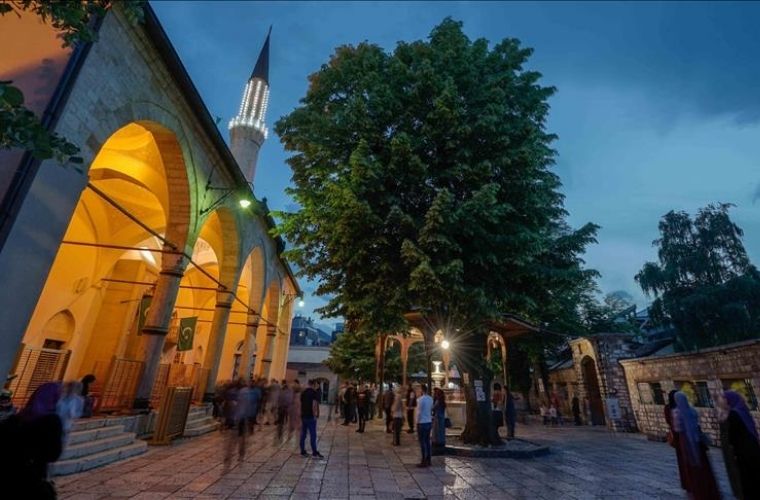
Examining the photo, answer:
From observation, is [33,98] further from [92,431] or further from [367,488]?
[367,488]

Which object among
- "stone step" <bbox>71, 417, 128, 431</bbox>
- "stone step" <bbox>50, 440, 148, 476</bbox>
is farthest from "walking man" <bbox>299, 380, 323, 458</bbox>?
"stone step" <bbox>71, 417, 128, 431</bbox>

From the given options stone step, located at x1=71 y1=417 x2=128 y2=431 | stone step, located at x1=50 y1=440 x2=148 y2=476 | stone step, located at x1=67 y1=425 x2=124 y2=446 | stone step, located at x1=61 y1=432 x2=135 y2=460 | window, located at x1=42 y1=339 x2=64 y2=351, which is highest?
window, located at x1=42 y1=339 x2=64 y2=351

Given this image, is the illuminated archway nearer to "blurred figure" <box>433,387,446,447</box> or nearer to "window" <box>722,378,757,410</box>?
"blurred figure" <box>433,387,446,447</box>

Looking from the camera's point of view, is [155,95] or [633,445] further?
[633,445]

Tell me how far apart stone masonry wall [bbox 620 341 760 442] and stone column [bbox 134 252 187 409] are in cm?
1633

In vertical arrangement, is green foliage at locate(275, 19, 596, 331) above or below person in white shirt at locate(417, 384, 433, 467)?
above

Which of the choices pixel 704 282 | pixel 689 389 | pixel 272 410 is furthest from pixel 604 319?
pixel 272 410

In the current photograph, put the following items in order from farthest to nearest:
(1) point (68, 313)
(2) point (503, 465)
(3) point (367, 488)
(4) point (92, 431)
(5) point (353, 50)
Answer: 1. (1) point (68, 313)
2. (5) point (353, 50)
3. (2) point (503, 465)
4. (4) point (92, 431)
5. (3) point (367, 488)

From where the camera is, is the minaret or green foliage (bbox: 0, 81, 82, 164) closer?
green foliage (bbox: 0, 81, 82, 164)

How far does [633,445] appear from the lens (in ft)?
40.9

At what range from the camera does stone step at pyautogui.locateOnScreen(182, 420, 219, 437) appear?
35.5 ft

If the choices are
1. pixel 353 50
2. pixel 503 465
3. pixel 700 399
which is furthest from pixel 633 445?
pixel 353 50

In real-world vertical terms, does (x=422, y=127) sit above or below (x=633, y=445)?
above

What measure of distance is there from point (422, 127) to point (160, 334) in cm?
894
